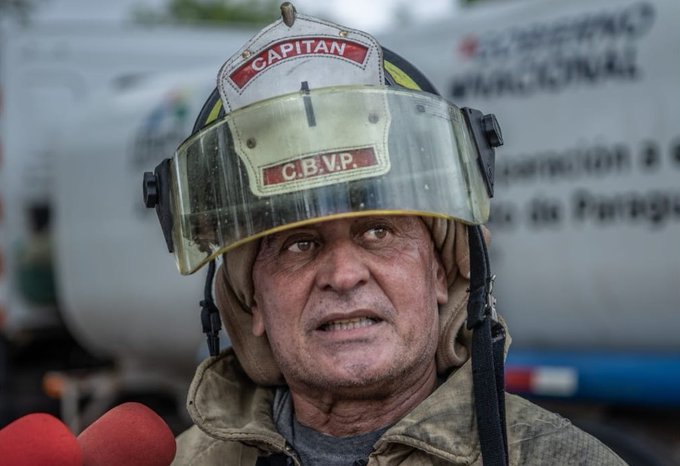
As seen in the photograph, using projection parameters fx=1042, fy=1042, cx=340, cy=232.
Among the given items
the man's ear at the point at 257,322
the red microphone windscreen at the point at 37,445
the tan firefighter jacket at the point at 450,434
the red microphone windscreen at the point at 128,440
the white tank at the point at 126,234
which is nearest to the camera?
the red microphone windscreen at the point at 37,445

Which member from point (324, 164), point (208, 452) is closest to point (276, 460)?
point (208, 452)

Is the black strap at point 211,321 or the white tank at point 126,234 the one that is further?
the white tank at point 126,234

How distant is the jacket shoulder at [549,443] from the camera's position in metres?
1.75

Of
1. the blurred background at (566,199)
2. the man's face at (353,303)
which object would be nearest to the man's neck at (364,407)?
the man's face at (353,303)

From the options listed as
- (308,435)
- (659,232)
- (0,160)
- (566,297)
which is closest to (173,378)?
(0,160)

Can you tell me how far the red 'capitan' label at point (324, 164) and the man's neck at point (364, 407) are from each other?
43 centimetres

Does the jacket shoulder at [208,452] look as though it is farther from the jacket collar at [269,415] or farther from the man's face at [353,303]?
the man's face at [353,303]

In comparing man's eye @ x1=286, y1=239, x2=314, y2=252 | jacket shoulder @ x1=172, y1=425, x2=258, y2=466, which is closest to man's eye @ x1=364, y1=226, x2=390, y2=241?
man's eye @ x1=286, y1=239, x2=314, y2=252

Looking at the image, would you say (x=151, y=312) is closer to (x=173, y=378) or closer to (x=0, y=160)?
(x=173, y=378)

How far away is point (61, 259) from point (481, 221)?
5742 mm

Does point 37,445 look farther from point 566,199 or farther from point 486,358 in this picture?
point 566,199

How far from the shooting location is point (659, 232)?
3768 millimetres

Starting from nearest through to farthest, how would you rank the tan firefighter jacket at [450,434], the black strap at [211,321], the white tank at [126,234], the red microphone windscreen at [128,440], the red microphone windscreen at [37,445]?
the red microphone windscreen at [37,445], the tan firefighter jacket at [450,434], the red microphone windscreen at [128,440], the black strap at [211,321], the white tank at [126,234]

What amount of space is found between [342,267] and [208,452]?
0.58 meters
